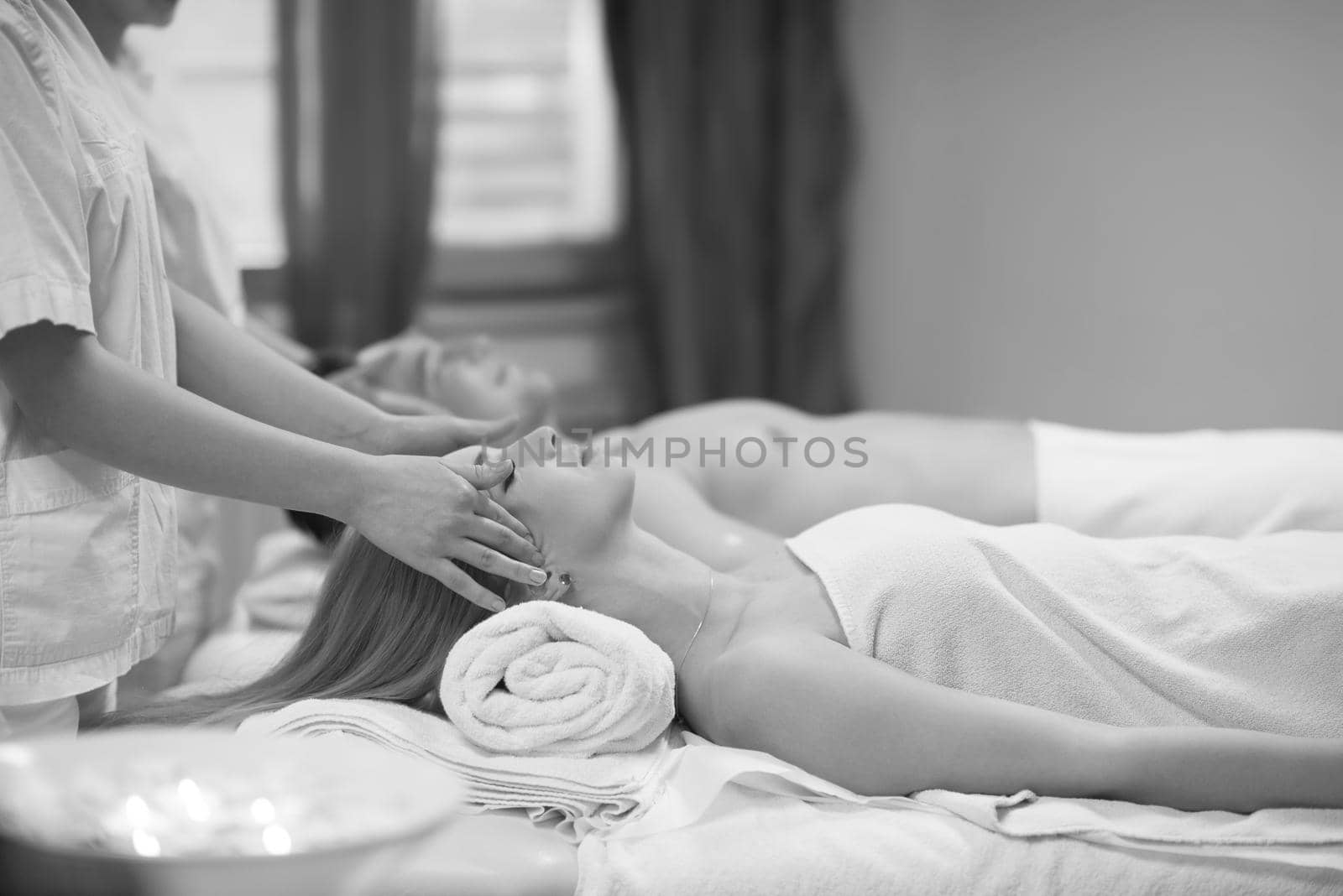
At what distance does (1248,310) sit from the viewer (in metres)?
2.70

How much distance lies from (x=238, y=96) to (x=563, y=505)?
2513 millimetres

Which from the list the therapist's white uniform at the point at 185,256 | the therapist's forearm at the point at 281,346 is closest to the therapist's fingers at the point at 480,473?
the therapist's white uniform at the point at 185,256

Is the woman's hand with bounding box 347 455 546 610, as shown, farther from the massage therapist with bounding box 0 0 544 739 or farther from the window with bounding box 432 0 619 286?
the window with bounding box 432 0 619 286

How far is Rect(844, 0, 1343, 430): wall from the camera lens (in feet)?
8.48

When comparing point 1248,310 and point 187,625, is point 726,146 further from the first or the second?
point 187,625

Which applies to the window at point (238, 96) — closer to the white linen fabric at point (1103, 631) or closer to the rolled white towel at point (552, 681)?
the rolled white towel at point (552, 681)

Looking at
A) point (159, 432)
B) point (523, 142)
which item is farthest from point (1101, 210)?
point (159, 432)

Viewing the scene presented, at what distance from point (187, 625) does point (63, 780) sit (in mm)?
1133

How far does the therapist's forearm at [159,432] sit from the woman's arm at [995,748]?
513 mm

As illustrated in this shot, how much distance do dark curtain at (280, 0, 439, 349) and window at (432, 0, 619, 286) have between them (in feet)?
0.34

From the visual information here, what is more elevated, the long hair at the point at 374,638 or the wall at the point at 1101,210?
the wall at the point at 1101,210

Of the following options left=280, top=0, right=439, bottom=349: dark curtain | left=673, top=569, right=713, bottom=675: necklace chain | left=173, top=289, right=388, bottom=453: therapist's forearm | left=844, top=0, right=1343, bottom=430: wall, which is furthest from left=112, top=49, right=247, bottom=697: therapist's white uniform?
left=844, top=0, right=1343, bottom=430: wall

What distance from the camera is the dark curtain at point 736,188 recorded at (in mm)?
3668

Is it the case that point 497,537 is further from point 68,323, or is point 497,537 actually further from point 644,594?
point 68,323
